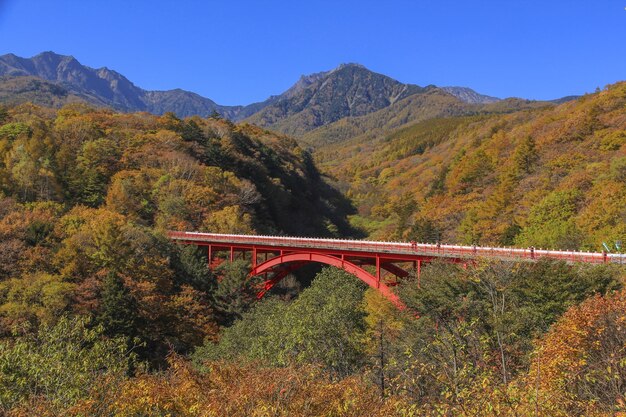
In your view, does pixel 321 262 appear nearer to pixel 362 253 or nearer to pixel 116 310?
pixel 362 253

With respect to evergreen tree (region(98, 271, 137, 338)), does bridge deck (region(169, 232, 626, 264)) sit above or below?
above

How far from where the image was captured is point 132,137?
5903 cm

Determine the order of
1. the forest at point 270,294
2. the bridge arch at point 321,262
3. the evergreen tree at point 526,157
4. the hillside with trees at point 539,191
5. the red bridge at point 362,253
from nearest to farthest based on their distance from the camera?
the forest at point 270,294 → the red bridge at point 362,253 → the bridge arch at point 321,262 → the hillside with trees at point 539,191 → the evergreen tree at point 526,157

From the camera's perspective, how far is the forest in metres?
10.1

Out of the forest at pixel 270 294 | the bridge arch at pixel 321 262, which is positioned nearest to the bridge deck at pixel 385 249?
the bridge arch at pixel 321 262

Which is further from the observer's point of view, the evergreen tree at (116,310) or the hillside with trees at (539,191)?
the hillside with trees at (539,191)

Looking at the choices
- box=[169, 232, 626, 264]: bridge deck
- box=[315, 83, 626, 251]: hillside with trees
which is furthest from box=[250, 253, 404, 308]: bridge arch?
box=[315, 83, 626, 251]: hillside with trees

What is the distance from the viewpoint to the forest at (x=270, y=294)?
10086mm

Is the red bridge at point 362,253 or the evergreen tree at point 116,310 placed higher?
the red bridge at point 362,253

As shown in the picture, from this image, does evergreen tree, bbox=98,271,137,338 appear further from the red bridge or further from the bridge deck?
the bridge deck

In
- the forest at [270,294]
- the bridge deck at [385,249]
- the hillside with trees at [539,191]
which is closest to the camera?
the forest at [270,294]

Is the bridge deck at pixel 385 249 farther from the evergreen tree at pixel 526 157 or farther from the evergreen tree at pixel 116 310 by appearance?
the evergreen tree at pixel 526 157

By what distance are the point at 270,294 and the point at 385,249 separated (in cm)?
1212

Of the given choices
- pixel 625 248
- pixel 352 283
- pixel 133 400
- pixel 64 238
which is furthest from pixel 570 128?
pixel 133 400
